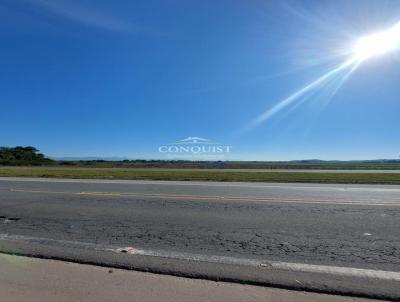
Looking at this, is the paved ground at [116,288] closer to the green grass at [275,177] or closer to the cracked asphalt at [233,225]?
the cracked asphalt at [233,225]

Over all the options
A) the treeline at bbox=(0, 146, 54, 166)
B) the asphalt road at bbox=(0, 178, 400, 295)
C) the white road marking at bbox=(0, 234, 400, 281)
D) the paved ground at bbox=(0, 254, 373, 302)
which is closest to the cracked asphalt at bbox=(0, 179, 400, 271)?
the asphalt road at bbox=(0, 178, 400, 295)

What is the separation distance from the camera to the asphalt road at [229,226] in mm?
4633

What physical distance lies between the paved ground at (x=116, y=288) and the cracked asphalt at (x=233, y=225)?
3.97 ft

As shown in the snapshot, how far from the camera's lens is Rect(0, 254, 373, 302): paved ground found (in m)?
3.02

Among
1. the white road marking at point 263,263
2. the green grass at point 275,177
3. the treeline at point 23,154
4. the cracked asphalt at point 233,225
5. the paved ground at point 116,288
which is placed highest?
the treeline at point 23,154

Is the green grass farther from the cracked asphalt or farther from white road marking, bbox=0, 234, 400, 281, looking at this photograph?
white road marking, bbox=0, 234, 400, 281

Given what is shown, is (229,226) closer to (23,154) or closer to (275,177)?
(275,177)

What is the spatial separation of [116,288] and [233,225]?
135 inches

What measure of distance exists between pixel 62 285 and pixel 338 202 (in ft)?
25.5

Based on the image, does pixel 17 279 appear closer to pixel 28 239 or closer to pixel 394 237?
pixel 28 239

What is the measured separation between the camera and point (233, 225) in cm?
632

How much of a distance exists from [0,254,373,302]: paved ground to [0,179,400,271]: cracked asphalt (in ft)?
3.97

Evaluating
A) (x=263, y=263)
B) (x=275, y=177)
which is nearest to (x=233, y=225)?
(x=263, y=263)

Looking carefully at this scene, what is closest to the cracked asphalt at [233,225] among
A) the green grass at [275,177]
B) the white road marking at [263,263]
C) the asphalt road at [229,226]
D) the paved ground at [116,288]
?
the asphalt road at [229,226]
